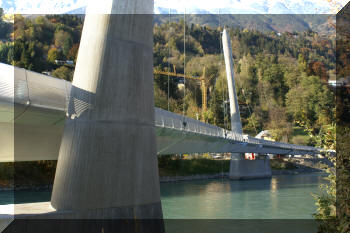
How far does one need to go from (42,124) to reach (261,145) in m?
32.1

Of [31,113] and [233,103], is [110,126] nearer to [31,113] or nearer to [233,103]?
[31,113]

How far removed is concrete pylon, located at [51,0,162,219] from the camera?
8555mm

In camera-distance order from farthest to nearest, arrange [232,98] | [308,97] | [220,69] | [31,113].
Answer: [220,69], [308,97], [232,98], [31,113]

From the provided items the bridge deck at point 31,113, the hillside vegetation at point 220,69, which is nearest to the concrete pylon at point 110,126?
the bridge deck at point 31,113

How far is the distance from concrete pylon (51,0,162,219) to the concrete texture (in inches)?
1398

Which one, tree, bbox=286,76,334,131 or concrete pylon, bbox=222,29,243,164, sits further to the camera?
tree, bbox=286,76,334,131

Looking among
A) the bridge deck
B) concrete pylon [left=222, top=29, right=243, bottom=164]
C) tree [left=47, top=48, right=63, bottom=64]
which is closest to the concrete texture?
concrete pylon [left=222, top=29, right=243, bottom=164]

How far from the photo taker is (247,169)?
44.7m

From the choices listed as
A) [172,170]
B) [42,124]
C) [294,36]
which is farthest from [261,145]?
[294,36]

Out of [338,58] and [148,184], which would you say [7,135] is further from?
[338,58]

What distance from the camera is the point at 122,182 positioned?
875cm

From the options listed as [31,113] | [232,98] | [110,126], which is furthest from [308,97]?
[110,126]

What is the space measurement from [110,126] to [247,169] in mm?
37396

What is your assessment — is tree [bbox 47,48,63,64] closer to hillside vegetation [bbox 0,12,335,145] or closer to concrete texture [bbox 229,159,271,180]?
hillside vegetation [bbox 0,12,335,145]
